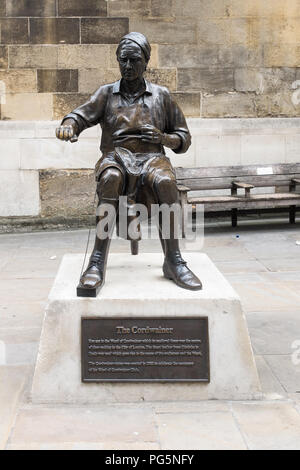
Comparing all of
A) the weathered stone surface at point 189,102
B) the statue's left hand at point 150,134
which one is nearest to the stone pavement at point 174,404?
the statue's left hand at point 150,134

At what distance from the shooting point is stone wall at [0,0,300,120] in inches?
344

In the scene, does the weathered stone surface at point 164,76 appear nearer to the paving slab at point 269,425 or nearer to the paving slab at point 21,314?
the paving slab at point 21,314

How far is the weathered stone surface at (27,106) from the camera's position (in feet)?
28.8

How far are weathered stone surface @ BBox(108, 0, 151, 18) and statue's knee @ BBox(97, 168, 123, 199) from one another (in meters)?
5.57

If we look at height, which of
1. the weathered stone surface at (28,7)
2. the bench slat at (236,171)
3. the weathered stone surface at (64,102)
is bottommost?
the bench slat at (236,171)

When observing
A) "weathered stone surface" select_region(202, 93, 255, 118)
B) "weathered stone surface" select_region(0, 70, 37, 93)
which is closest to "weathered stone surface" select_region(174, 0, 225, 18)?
"weathered stone surface" select_region(202, 93, 255, 118)

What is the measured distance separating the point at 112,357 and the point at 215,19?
660 centimetres

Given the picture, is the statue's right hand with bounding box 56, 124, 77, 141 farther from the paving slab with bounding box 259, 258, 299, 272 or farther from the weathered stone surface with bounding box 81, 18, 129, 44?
the weathered stone surface with bounding box 81, 18, 129, 44

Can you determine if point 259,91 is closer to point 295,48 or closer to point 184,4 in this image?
point 295,48

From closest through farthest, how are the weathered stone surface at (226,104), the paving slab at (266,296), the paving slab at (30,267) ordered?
the paving slab at (266,296) < the paving slab at (30,267) < the weathered stone surface at (226,104)

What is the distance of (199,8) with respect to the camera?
350 inches

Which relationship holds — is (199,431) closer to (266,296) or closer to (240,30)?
(266,296)

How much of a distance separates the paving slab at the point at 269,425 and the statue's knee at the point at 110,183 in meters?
1.42

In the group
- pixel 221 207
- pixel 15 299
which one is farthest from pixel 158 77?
pixel 15 299
